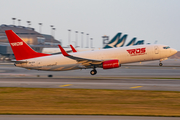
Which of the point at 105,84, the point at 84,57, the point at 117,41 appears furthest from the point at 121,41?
the point at 105,84

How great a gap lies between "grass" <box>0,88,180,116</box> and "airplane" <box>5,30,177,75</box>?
13.3m

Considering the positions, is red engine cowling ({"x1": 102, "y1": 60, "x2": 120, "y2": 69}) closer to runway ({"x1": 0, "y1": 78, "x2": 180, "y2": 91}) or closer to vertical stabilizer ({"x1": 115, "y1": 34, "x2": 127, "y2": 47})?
runway ({"x1": 0, "y1": 78, "x2": 180, "y2": 91})

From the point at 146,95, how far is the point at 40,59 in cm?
1970

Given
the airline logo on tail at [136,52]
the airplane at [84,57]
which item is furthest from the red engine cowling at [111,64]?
the airline logo on tail at [136,52]

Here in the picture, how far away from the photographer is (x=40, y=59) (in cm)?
3538

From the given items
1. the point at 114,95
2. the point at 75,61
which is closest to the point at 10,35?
the point at 75,61

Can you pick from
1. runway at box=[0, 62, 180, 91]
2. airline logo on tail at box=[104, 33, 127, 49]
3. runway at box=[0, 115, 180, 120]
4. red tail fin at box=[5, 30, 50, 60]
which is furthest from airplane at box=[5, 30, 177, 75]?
airline logo on tail at box=[104, 33, 127, 49]

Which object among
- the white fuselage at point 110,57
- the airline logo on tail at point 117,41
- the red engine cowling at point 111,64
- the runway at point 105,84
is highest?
the airline logo on tail at point 117,41

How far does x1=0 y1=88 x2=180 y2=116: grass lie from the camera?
14060mm

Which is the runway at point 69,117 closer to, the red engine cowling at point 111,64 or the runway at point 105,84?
the runway at point 105,84

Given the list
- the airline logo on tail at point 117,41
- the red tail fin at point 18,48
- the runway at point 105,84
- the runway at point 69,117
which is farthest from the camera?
the airline logo on tail at point 117,41

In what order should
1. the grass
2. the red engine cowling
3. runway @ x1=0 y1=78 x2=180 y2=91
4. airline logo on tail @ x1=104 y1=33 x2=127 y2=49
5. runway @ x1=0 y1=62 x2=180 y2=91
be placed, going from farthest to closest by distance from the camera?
airline logo on tail @ x1=104 y1=33 x2=127 y2=49
the red engine cowling
runway @ x1=0 y1=62 x2=180 y2=91
runway @ x1=0 y1=78 x2=180 y2=91
the grass

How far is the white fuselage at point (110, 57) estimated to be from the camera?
113 ft

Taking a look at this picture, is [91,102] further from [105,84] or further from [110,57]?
[110,57]
